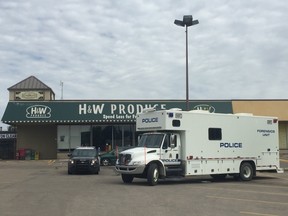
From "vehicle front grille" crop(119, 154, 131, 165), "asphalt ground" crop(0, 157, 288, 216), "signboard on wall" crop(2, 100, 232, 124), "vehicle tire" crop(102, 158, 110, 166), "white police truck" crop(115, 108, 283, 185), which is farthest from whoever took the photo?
"signboard on wall" crop(2, 100, 232, 124)

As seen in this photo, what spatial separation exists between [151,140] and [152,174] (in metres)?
1.87

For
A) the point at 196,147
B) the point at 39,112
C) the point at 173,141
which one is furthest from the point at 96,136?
the point at 173,141

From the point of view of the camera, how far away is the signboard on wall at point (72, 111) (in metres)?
41.4

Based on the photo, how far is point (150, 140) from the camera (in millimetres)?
20625

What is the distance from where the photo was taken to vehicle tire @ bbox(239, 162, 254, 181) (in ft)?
74.6

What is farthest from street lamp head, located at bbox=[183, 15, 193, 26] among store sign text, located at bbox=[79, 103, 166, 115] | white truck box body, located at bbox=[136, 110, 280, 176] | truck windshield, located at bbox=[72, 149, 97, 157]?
store sign text, located at bbox=[79, 103, 166, 115]

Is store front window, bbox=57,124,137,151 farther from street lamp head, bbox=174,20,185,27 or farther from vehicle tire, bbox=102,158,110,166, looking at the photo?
street lamp head, bbox=174,20,185,27

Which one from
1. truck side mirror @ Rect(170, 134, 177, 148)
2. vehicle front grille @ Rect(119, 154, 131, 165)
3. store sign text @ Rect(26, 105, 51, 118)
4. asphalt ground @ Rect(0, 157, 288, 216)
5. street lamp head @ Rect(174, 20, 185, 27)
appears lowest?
asphalt ground @ Rect(0, 157, 288, 216)

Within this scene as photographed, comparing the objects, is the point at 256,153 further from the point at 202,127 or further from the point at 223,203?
the point at 223,203

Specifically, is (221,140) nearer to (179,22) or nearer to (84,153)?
(84,153)

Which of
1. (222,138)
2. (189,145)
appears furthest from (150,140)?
(222,138)

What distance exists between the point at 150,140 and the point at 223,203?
771 centimetres

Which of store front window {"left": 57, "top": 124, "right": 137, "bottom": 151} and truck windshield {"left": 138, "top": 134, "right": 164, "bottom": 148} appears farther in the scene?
store front window {"left": 57, "top": 124, "right": 137, "bottom": 151}

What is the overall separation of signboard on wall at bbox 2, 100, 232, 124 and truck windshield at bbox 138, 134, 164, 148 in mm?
21015
